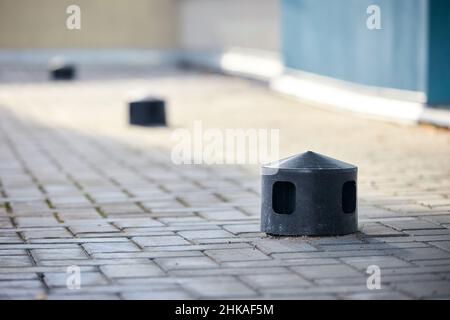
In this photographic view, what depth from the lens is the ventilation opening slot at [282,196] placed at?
20.6 feet

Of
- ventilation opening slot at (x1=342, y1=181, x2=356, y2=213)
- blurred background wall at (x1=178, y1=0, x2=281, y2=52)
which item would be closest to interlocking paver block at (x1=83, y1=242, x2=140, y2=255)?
ventilation opening slot at (x1=342, y1=181, x2=356, y2=213)

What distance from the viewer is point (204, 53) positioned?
26.0 metres

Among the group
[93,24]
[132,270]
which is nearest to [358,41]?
[132,270]

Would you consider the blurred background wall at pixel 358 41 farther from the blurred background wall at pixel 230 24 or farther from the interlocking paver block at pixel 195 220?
Result: the blurred background wall at pixel 230 24

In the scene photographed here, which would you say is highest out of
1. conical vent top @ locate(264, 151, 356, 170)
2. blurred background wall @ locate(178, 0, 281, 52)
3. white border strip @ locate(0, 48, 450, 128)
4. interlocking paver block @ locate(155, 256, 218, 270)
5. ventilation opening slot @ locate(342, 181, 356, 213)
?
blurred background wall @ locate(178, 0, 281, 52)

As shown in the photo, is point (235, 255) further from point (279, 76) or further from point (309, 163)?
point (279, 76)

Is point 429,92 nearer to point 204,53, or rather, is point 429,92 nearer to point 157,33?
point 204,53

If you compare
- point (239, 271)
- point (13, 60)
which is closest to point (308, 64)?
point (239, 271)

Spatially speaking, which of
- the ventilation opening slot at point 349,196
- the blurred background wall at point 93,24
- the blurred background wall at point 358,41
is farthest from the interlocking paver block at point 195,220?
the blurred background wall at point 93,24

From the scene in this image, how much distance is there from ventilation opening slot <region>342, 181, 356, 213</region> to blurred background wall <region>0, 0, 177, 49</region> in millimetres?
23076

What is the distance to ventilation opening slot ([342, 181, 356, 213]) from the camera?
20.6ft

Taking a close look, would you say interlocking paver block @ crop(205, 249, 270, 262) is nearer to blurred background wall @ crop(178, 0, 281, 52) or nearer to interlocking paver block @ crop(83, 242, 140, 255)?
interlocking paver block @ crop(83, 242, 140, 255)

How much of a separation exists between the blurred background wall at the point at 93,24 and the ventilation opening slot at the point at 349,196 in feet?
75.7
